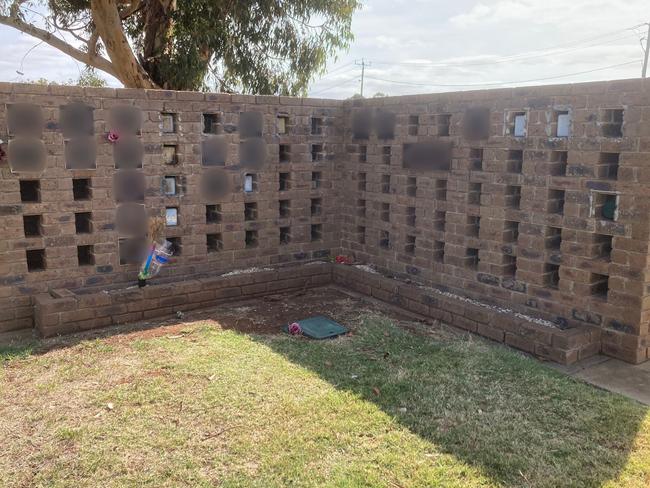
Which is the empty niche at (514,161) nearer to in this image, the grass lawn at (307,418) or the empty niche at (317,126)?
the grass lawn at (307,418)

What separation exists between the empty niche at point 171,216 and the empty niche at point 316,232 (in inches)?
76.9

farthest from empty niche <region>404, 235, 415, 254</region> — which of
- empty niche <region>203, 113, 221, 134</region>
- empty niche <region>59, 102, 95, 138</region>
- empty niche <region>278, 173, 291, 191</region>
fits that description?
empty niche <region>59, 102, 95, 138</region>

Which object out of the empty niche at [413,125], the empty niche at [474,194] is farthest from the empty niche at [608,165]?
the empty niche at [413,125]

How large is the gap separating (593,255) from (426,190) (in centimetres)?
210

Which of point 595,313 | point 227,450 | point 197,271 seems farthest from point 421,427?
point 197,271

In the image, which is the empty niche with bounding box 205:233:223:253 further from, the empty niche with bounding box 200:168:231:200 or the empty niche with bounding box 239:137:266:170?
the empty niche with bounding box 239:137:266:170

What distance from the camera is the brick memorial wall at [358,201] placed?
17.6ft

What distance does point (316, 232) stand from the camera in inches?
324

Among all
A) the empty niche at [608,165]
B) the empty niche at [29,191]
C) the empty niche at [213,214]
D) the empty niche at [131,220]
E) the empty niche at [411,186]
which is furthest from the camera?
the empty niche at [213,214]

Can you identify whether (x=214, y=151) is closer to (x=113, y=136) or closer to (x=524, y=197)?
(x=113, y=136)

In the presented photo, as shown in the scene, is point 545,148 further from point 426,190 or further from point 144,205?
point 144,205

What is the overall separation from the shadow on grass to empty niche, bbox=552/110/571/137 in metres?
2.07

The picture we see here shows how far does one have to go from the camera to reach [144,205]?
6.78 meters

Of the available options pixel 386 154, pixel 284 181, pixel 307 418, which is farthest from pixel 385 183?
pixel 307 418
